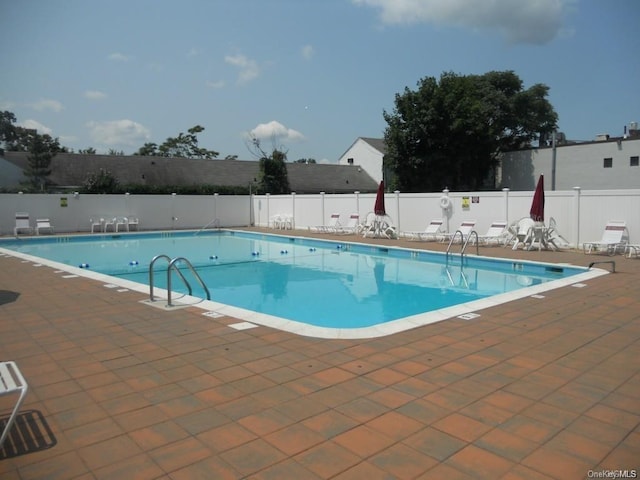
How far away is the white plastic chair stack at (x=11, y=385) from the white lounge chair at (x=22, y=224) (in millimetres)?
18962

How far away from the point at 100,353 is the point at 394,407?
2.89 meters

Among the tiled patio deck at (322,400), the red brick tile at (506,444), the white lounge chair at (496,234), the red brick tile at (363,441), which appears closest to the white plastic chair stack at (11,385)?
the tiled patio deck at (322,400)

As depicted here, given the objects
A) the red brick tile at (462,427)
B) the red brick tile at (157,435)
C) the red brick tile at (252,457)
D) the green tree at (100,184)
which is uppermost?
the green tree at (100,184)

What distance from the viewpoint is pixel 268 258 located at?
47.8 ft

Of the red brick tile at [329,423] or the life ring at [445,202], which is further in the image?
the life ring at [445,202]

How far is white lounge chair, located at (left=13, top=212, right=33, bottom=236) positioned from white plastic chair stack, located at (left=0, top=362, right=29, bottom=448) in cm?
1896

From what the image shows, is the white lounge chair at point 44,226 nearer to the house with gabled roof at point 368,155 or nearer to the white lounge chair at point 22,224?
the white lounge chair at point 22,224

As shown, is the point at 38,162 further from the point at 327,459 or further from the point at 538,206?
the point at 327,459

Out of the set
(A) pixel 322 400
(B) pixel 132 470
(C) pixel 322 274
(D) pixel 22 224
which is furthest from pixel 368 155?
(B) pixel 132 470

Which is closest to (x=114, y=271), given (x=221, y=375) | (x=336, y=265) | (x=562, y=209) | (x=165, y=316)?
(x=336, y=265)

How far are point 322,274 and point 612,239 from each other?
731cm

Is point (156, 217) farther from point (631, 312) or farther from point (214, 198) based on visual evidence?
point (631, 312)

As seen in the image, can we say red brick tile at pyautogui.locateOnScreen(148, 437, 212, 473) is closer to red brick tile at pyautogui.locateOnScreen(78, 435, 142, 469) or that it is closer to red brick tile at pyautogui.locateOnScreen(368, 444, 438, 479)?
red brick tile at pyautogui.locateOnScreen(78, 435, 142, 469)

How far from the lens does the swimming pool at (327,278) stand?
7.29 meters
